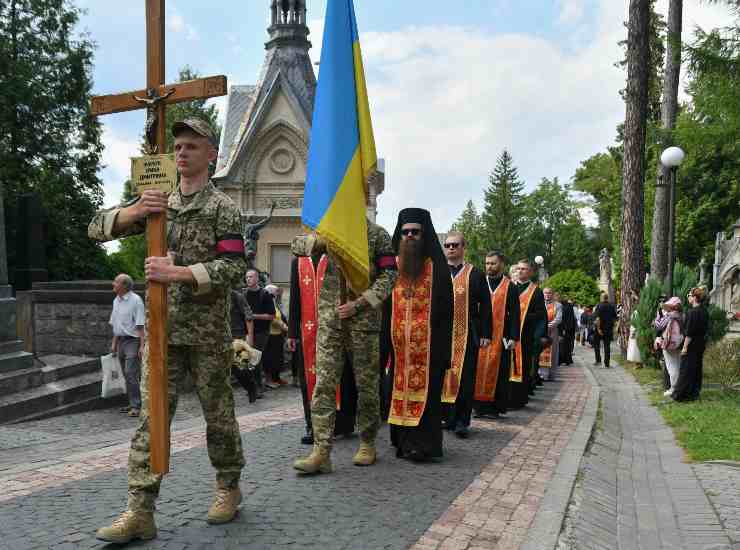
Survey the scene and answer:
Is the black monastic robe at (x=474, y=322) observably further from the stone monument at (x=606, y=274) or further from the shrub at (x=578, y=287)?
the stone monument at (x=606, y=274)

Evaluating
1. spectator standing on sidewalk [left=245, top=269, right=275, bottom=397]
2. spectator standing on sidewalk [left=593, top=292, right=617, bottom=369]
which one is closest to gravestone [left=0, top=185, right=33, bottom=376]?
spectator standing on sidewalk [left=245, top=269, right=275, bottom=397]

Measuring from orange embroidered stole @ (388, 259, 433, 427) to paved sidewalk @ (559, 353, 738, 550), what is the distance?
1.60 meters

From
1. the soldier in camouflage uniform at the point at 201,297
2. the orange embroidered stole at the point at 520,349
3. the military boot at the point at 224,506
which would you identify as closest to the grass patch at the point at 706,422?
the orange embroidered stole at the point at 520,349

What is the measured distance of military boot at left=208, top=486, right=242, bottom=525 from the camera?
14.9ft

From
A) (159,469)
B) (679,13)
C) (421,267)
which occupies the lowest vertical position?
(159,469)

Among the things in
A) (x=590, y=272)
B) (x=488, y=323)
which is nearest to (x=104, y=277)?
(x=488, y=323)

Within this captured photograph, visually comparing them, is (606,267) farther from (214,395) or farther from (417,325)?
(214,395)

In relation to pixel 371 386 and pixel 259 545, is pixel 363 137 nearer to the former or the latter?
pixel 371 386

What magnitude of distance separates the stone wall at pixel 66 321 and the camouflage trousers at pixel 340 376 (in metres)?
7.23

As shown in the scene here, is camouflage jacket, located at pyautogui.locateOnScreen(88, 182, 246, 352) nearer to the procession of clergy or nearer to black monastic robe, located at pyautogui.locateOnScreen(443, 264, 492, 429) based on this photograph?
the procession of clergy

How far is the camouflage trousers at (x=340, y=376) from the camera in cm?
600

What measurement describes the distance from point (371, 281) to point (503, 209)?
75434 mm

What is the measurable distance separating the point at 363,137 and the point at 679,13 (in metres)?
18.1

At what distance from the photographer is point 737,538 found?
5.05 metres
